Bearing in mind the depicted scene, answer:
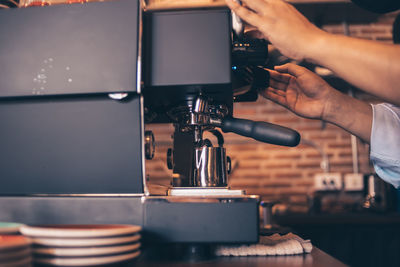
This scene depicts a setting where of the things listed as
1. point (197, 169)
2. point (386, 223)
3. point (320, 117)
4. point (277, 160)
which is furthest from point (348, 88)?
point (197, 169)

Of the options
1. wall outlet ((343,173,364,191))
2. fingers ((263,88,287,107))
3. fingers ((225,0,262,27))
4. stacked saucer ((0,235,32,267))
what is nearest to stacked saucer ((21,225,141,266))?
stacked saucer ((0,235,32,267))

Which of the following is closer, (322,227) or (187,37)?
(187,37)

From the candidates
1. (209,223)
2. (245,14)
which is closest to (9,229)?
(209,223)

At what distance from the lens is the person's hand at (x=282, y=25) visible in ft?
2.41

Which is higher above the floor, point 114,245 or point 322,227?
point 114,245

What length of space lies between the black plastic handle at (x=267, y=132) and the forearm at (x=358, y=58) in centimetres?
14

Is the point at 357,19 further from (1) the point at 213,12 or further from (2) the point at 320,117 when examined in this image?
(1) the point at 213,12

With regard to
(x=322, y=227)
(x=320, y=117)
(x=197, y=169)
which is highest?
(x=320, y=117)

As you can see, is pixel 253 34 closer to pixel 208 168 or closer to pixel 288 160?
pixel 208 168

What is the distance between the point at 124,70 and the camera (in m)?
0.73

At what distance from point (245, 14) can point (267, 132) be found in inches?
8.8

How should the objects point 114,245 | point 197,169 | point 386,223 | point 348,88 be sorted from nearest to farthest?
point 114,245, point 197,169, point 386,223, point 348,88

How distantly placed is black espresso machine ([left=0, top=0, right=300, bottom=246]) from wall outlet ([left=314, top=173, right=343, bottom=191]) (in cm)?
193

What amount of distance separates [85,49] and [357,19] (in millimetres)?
2367
